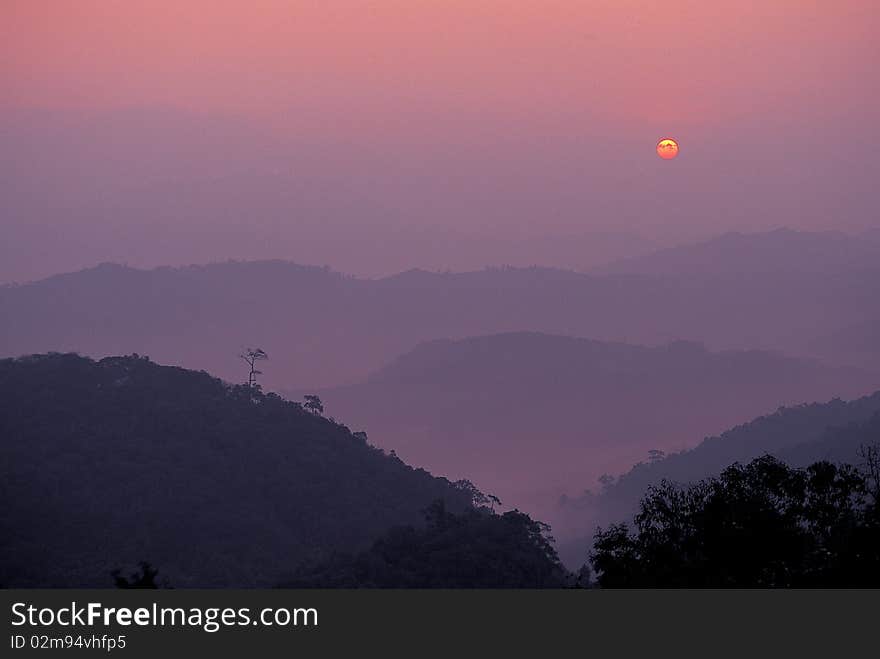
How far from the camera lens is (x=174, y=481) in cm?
11619

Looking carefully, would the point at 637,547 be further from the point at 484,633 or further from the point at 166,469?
the point at 166,469

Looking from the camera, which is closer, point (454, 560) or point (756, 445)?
point (454, 560)

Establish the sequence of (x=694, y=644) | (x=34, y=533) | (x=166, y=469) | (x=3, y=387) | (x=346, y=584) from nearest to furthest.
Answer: (x=694, y=644), (x=346, y=584), (x=34, y=533), (x=166, y=469), (x=3, y=387)

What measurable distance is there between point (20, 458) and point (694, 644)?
102137mm

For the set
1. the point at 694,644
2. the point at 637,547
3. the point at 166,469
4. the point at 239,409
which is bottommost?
the point at 694,644

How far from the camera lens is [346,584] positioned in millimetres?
72500

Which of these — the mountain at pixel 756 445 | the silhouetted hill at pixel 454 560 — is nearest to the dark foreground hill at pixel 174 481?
the silhouetted hill at pixel 454 560

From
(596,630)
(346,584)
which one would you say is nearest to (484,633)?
(596,630)

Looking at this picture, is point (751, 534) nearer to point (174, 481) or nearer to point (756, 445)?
point (174, 481)

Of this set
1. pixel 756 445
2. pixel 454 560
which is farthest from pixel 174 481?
pixel 756 445

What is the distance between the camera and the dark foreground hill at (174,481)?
319 ft

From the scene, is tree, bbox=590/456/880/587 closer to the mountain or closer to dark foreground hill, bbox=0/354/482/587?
dark foreground hill, bbox=0/354/482/587

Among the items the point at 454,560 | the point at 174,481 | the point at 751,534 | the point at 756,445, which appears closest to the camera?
the point at 751,534

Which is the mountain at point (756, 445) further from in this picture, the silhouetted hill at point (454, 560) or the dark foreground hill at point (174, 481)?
the silhouetted hill at point (454, 560)
